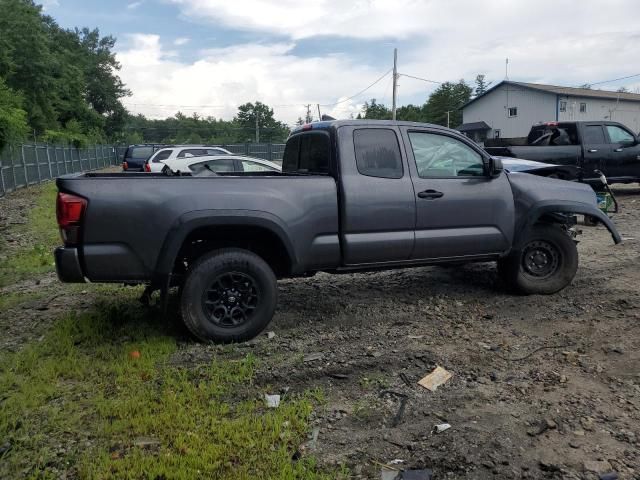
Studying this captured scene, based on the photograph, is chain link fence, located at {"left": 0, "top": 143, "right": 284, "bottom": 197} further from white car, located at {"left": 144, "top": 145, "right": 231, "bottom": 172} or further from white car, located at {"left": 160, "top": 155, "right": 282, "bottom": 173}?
white car, located at {"left": 160, "top": 155, "right": 282, "bottom": 173}

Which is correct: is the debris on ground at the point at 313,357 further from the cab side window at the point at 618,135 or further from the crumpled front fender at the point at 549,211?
the cab side window at the point at 618,135

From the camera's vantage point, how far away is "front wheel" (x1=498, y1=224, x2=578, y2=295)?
231 inches

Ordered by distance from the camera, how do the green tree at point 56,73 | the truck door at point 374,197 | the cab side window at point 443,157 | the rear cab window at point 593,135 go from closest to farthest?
1. the truck door at point 374,197
2. the cab side window at point 443,157
3. the rear cab window at point 593,135
4. the green tree at point 56,73

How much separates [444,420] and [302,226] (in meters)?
2.00

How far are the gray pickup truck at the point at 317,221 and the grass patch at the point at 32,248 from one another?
11.7 feet

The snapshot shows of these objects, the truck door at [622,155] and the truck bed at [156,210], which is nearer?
the truck bed at [156,210]

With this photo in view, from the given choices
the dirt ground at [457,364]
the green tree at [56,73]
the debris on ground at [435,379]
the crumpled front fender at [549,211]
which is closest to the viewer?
the dirt ground at [457,364]

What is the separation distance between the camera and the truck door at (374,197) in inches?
192

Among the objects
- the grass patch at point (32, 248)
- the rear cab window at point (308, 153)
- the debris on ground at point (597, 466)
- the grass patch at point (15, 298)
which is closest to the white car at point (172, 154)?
the grass patch at point (32, 248)

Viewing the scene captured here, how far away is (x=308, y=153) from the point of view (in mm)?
5602

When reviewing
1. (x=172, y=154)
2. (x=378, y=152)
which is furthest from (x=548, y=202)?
(x=172, y=154)

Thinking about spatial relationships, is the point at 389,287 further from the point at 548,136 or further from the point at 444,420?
the point at 548,136

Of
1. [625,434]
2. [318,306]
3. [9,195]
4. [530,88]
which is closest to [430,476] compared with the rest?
[625,434]

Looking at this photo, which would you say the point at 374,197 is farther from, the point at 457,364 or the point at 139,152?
the point at 139,152
